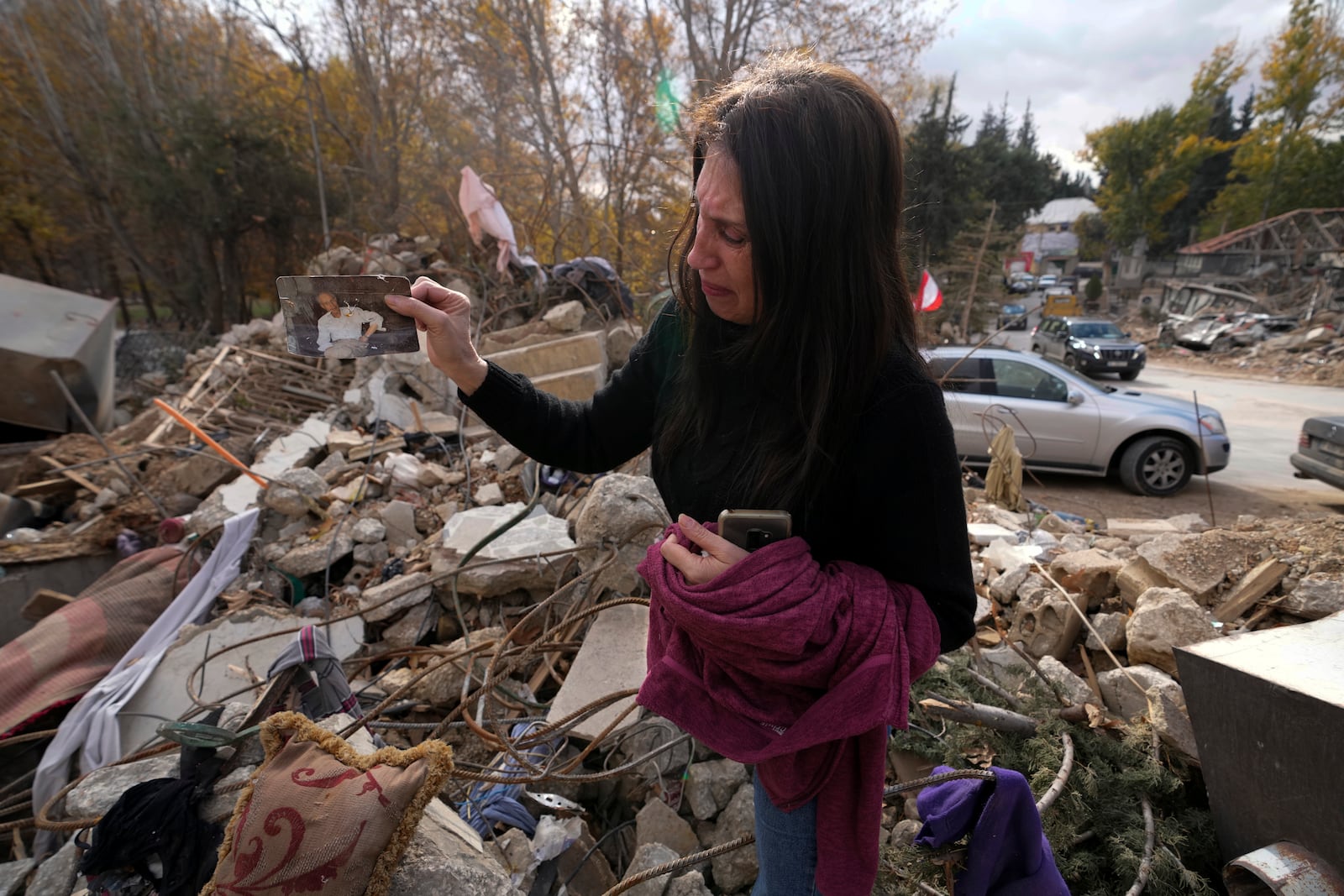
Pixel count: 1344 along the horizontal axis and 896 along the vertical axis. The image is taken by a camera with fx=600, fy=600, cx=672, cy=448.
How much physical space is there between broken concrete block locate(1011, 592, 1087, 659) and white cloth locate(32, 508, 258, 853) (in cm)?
385

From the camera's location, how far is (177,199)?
1404 cm

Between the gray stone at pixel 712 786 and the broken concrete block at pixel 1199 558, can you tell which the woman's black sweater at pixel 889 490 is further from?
the broken concrete block at pixel 1199 558

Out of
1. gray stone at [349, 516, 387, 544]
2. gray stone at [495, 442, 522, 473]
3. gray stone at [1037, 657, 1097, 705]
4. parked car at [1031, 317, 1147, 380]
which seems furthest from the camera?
parked car at [1031, 317, 1147, 380]

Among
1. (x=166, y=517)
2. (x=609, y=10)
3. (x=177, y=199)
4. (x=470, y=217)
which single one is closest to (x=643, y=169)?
(x=609, y=10)

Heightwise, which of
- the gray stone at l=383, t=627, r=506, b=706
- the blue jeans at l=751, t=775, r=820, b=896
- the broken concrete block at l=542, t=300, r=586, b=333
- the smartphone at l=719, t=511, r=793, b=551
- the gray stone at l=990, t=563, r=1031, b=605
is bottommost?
the gray stone at l=383, t=627, r=506, b=706

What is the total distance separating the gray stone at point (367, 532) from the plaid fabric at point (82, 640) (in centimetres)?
91

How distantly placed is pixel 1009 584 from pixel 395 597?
3.12 metres

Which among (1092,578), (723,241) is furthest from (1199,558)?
(723,241)

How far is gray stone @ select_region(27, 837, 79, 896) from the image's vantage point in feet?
5.33

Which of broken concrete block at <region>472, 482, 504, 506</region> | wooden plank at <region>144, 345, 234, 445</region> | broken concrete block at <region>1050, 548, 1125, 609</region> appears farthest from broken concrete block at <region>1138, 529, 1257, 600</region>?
wooden plank at <region>144, 345, 234, 445</region>

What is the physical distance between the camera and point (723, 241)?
1.06m

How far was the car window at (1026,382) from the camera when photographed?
6621mm

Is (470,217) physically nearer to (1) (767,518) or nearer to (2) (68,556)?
(2) (68,556)

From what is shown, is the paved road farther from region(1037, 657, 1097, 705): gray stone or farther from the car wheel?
region(1037, 657, 1097, 705): gray stone
